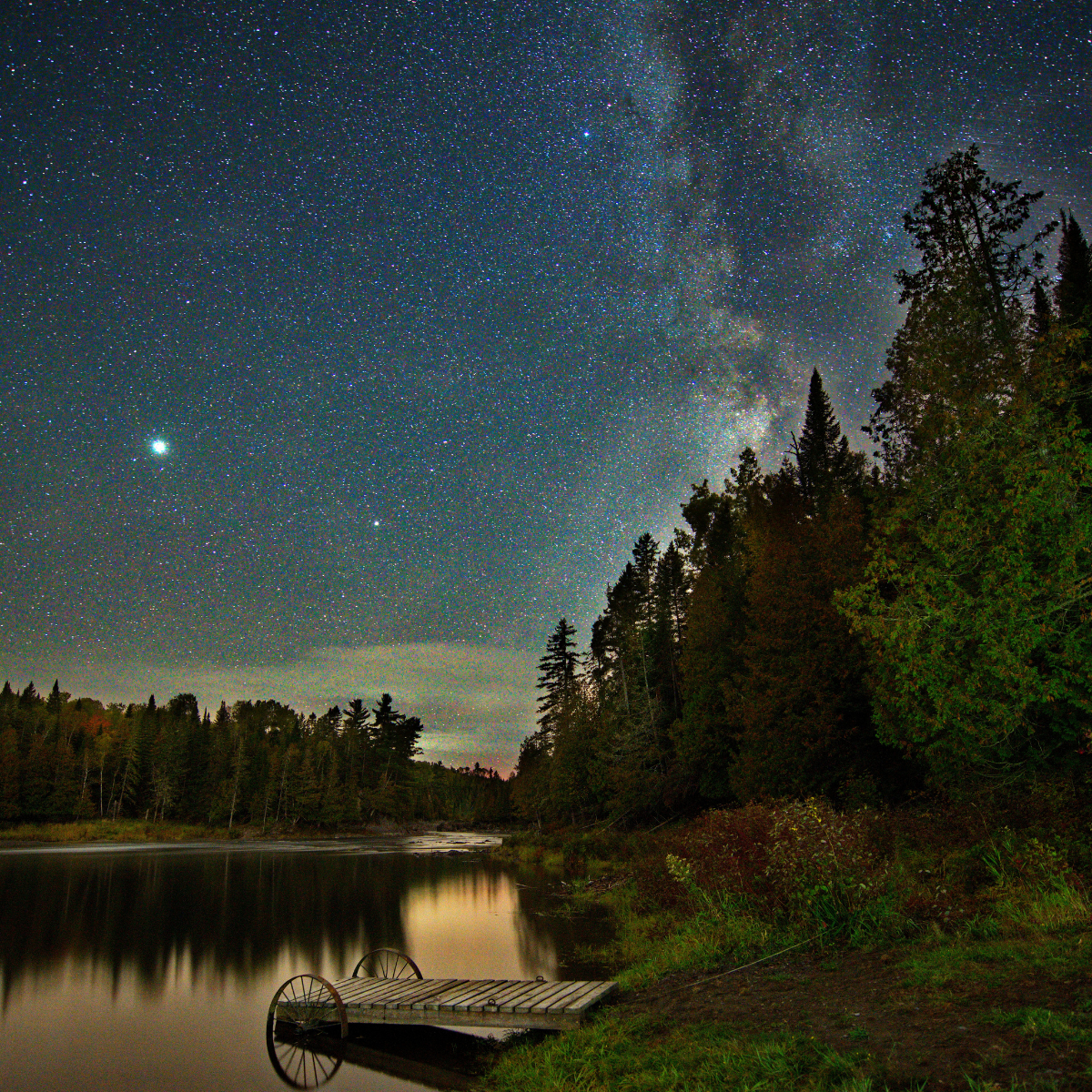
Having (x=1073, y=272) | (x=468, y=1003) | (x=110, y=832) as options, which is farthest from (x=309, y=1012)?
(x=110, y=832)

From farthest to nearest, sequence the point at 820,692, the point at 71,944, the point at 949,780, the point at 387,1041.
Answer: the point at 820,692 → the point at 71,944 → the point at 949,780 → the point at 387,1041

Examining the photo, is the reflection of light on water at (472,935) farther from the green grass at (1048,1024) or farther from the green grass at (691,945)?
the green grass at (1048,1024)

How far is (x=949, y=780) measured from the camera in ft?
63.1

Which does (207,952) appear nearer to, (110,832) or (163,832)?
(110,832)

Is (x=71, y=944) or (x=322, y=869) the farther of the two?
(x=322, y=869)

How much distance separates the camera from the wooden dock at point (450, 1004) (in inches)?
415

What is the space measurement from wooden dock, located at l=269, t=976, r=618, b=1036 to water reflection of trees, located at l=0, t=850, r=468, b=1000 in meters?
7.70

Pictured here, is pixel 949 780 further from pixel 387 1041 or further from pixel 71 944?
pixel 71 944

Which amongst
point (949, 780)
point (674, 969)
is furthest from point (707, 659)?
point (674, 969)

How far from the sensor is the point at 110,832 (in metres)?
87.5

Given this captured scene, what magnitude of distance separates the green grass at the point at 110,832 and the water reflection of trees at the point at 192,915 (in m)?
30.6

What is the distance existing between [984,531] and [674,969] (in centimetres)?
997

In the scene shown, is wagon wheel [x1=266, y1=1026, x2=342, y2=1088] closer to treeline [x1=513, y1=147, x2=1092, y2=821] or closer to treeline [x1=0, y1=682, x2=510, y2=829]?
treeline [x1=513, y1=147, x2=1092, y2=821]

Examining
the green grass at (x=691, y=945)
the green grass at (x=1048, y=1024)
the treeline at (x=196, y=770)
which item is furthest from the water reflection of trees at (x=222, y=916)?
the treeline at (x=196, y=770)
